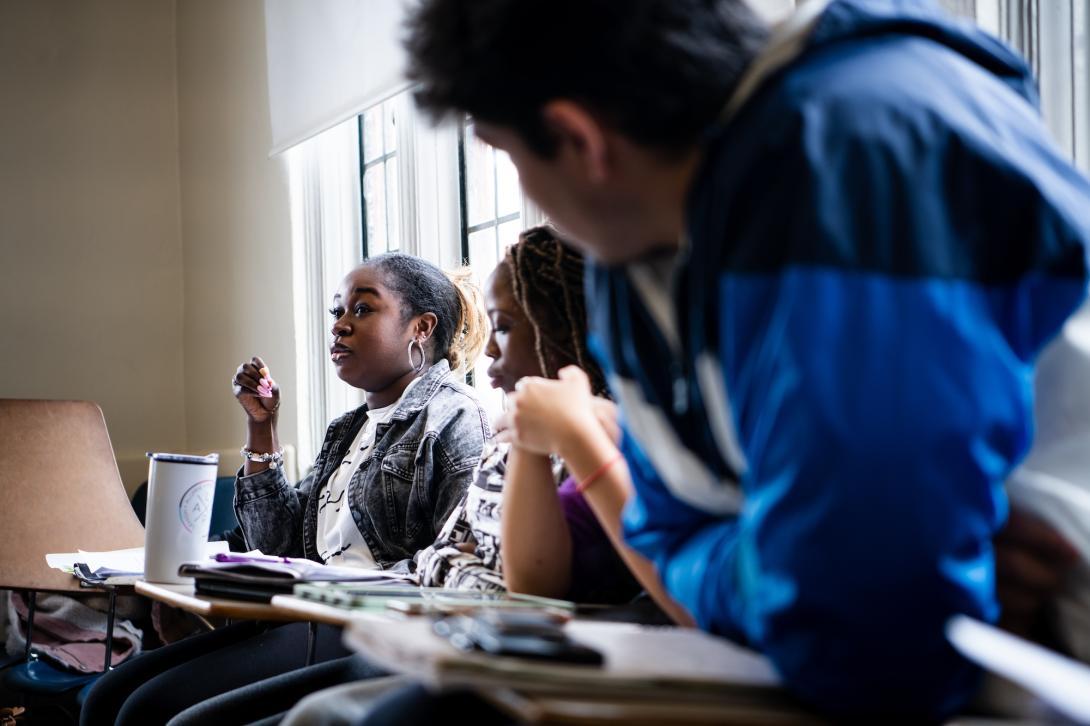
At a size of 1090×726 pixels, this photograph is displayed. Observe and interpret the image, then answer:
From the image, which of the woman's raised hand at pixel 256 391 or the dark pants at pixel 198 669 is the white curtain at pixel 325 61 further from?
the dark pants at pixel 198 669

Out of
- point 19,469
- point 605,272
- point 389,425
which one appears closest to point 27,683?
point 19,469

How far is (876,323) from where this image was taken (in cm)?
70

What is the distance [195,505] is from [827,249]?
152cm

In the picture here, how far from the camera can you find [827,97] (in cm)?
76

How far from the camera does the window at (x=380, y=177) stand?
377 cm

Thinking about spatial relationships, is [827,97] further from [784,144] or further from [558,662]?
[558,662]

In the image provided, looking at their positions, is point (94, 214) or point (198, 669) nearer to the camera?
point (198, 669)

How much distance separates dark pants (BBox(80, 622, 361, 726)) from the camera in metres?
1.96

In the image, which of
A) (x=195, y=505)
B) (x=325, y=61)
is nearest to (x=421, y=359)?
(x=195, y=505)

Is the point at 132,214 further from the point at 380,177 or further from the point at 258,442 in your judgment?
the point at 258,442

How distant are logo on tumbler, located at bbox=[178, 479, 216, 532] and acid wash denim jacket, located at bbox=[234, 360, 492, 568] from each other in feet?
1.49

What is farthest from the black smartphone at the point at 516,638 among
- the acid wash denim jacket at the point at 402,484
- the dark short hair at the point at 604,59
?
the acid wash denim jacket at the point at 402,484

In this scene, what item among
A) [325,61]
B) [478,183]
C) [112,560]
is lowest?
[112,560]

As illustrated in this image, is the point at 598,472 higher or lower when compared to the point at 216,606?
higher
